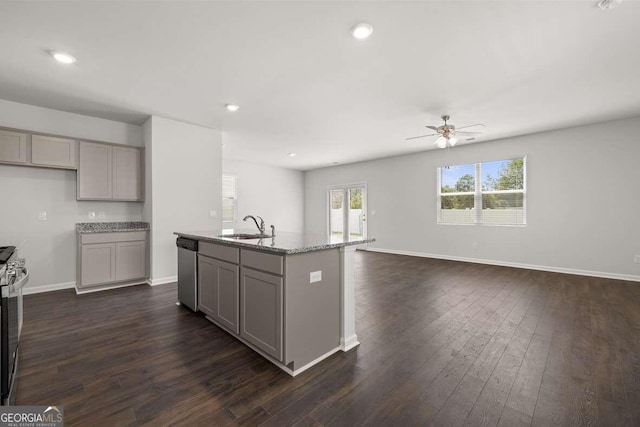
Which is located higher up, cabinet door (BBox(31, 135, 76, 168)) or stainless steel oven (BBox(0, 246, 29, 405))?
cabinet door (BBox(31, 135, 76, 168))

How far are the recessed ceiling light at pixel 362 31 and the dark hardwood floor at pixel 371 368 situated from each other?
2684 millimetres

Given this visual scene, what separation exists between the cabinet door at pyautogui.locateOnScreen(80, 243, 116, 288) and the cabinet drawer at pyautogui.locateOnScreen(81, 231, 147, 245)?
0.20 feet

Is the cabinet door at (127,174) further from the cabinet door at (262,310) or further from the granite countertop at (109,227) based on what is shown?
the cabinet door at (262,310)

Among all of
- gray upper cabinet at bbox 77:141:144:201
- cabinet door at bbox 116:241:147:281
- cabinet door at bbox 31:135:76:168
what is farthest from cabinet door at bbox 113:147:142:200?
cabinet door at bbox 116:241:147:281

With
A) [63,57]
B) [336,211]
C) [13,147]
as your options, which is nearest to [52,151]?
[13,147]

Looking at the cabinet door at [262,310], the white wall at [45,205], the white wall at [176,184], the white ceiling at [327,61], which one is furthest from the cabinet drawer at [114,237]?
the cabinet door at [262,310]

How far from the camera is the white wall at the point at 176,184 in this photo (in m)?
4.38

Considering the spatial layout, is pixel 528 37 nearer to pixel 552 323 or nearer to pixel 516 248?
pixel 552 323

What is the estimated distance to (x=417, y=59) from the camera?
9.08ft

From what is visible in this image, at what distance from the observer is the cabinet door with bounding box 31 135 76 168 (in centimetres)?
377

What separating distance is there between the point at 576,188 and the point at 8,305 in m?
7.39

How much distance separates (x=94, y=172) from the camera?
4195 millimetres

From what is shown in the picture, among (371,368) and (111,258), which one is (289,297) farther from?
(111,258)

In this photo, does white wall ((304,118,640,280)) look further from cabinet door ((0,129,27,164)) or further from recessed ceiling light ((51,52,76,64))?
cabinet door ((0,129,27,164))
